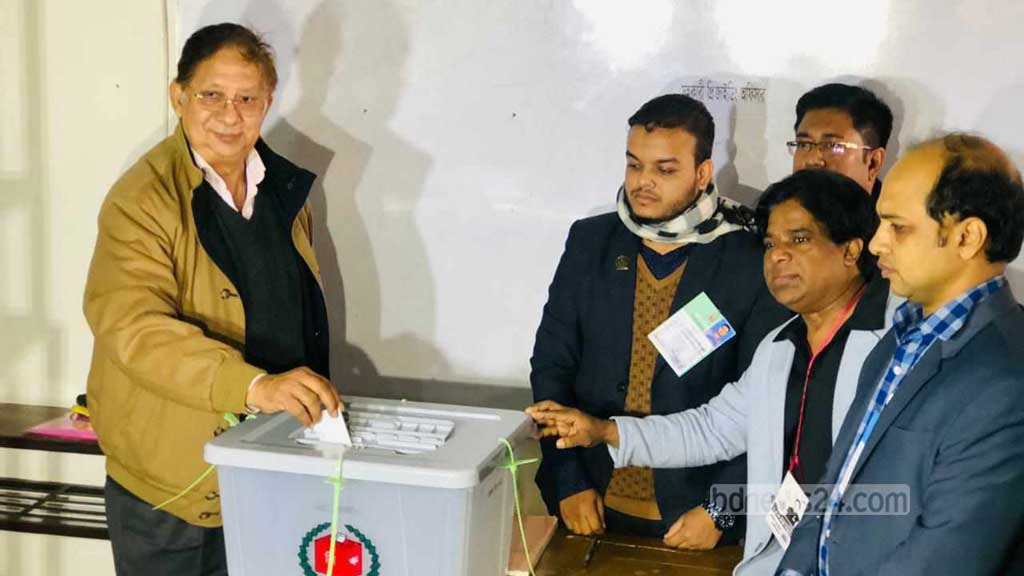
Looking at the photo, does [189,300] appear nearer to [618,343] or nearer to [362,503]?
[362,503]

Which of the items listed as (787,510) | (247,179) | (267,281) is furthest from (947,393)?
(247,179)

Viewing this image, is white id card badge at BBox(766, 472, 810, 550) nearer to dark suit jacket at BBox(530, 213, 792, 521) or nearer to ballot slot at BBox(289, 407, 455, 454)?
dark suit jacket at BBox(530, 213, 792, 521)

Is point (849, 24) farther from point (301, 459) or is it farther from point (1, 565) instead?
point (1, 565)

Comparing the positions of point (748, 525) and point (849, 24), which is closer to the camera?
point (748, 525)

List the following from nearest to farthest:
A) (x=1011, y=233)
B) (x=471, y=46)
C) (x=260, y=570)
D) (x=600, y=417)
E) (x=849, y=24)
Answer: (x=1011, y=233) < (x=260, y=570) < (x=600, y=417) < (x=849, y=24) < (x=471, y=46)

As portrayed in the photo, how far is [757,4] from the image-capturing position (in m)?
2.60

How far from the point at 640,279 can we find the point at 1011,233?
953 millimetres

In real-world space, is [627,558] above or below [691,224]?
below

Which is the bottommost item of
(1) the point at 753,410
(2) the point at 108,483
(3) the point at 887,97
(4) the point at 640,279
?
(2) the point at 108,483

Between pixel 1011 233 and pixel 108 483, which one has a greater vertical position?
pixel 1011 233

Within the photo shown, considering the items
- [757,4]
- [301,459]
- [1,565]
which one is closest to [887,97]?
[757,4]

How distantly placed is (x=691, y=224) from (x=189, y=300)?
1.04 metres

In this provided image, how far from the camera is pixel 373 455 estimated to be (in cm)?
155

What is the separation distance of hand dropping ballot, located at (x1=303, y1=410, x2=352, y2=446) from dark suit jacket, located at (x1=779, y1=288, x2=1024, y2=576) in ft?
2.53
